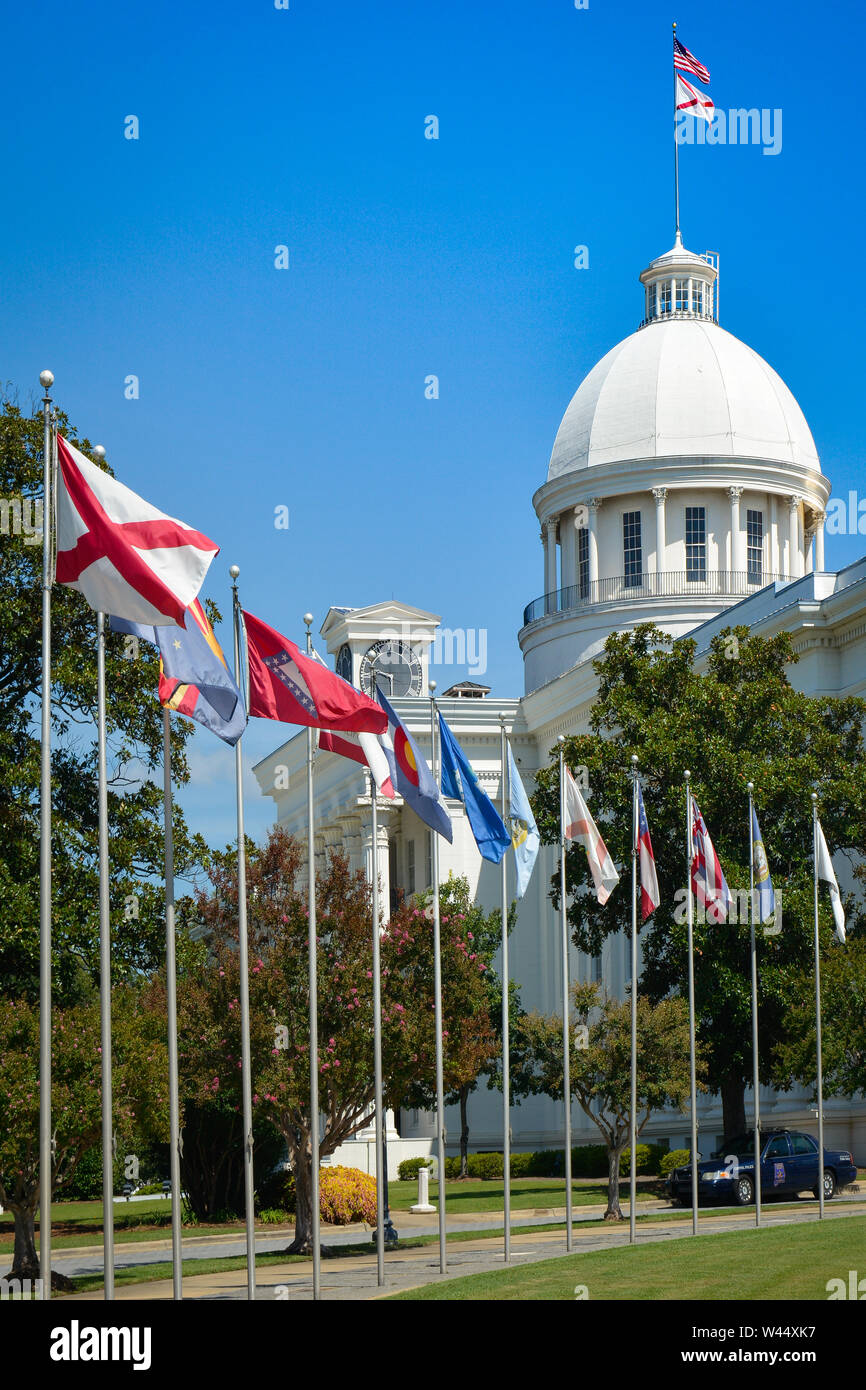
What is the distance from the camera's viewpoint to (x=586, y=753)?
4044 centimetres

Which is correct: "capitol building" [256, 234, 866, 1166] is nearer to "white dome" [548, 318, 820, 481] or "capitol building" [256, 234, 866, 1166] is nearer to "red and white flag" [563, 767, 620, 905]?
"white dome" [548, 318, 820, 481]

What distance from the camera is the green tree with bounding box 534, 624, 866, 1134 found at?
37.6 metres

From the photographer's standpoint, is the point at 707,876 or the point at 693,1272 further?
the point at 707,876

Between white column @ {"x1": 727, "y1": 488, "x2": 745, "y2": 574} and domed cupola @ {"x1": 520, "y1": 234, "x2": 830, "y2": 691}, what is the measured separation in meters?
0.05

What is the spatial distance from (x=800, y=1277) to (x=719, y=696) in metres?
20.5

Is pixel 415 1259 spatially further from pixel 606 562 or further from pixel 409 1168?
pixel 606 562

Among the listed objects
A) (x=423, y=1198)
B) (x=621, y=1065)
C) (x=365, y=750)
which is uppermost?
(x=365, y=750)

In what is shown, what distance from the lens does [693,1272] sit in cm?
2184

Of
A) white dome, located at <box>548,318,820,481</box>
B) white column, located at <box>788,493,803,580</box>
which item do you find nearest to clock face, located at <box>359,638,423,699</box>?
white dome, located at <box>548,318,820,481</box>

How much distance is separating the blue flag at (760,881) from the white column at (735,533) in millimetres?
33859

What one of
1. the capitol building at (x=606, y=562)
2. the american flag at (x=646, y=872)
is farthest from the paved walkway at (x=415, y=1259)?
the capitol building at (x=606, y=562)

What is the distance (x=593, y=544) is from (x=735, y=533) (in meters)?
5.28

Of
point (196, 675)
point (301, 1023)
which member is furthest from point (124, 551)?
point (301, 1023)
